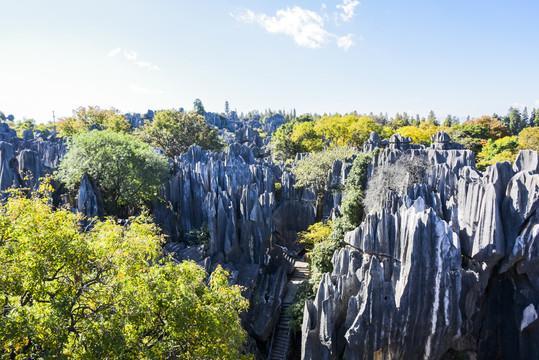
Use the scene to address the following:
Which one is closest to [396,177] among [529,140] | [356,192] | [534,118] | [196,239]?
[356,192]

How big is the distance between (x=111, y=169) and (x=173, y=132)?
20.0m

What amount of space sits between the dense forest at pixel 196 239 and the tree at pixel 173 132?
6.4 inches

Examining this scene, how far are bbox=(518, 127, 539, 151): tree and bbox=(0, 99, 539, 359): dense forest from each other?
0.23 metres

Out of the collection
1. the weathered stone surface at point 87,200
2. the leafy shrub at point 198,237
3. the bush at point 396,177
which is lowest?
the leafy shrub at point 198,237

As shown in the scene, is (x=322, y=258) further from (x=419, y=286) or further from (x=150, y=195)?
(x=150, y=195)

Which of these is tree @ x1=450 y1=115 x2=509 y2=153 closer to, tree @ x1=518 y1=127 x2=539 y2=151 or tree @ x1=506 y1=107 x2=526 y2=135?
A: tree @ x1=518 y1=127 x2=539 y2=151

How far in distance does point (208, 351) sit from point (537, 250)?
1192 centimetres

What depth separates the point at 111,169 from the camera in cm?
2317

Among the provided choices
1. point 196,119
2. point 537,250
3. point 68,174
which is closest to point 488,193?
point 537,250

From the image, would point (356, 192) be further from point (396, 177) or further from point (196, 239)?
point (196, 239)

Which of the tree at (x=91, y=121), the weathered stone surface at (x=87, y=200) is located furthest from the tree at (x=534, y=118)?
the weathered stone surface at (x=87, y=200)

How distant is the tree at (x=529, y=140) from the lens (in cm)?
4088

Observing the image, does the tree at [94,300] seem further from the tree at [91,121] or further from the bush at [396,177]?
the tree at [91,121]

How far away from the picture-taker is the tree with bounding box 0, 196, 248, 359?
20.5 feet
